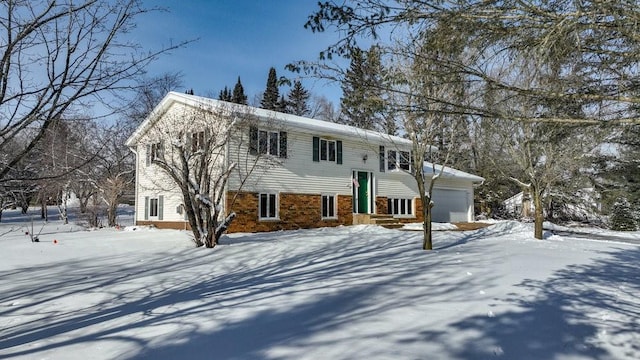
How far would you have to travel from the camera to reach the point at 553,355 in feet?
13.7

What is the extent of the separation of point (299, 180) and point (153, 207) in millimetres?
7108

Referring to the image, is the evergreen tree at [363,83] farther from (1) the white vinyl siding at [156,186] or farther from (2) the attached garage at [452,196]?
(2) the attached garage at [452,196]

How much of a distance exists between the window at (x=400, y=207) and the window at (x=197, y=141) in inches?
424

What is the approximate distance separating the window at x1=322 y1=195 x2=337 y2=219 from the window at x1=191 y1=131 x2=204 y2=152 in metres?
6.73

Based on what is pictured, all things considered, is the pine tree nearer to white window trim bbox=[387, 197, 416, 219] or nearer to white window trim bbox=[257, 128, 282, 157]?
white window trim bbox=[387, 197, 416, 219]

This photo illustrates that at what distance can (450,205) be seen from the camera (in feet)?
82.8

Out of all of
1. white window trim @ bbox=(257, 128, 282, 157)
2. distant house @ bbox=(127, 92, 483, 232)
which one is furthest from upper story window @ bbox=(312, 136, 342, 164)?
white window trim @ bbox=(257, 128, 282, 157)

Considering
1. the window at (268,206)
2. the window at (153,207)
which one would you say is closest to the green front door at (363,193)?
the window at (268,206)

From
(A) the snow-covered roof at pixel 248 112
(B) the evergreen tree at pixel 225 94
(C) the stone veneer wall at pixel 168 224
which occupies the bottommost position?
(C) the stone veneer wall at pixel 168 224

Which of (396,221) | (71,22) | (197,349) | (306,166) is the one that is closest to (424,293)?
(197,349)

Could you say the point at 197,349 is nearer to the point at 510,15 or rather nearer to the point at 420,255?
the point at 510,15

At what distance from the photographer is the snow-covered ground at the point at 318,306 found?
427cm

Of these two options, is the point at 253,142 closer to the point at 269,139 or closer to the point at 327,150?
the point at 269,139

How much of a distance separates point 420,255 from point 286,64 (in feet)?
23.9
